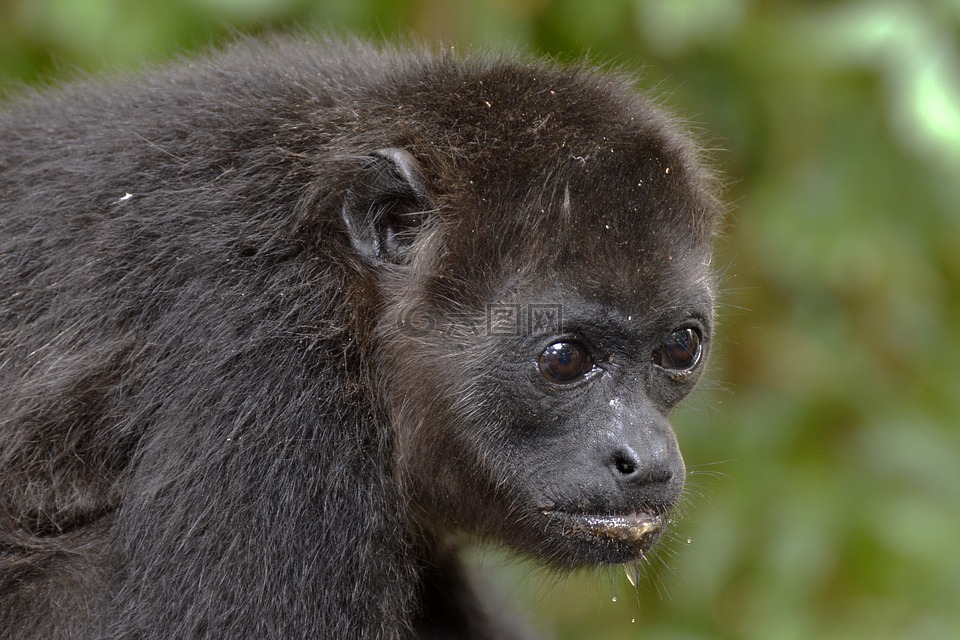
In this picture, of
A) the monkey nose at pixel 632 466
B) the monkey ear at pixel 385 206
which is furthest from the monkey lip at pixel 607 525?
the monkey ear at pixel 385 206

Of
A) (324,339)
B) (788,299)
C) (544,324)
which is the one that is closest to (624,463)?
→ (544,324)

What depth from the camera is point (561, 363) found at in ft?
11.8

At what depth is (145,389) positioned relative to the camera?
3.41m

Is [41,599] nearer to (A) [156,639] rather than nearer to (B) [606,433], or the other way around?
(A) [156,639]

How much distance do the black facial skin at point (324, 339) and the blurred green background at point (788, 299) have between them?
1.21m

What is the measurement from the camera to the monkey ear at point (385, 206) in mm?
3613

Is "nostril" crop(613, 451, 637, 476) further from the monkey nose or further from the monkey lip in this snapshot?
the monkey lip

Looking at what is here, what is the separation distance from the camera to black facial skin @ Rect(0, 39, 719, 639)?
10.9 ft

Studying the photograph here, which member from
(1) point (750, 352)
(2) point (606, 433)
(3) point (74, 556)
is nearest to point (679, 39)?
(1) point (750, 352)

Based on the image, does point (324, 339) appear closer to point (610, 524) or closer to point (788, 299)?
point (610, 524)

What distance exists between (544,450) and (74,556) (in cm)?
141

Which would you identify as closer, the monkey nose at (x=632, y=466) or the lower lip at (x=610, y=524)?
the monkey nose at (x=632, y=466)

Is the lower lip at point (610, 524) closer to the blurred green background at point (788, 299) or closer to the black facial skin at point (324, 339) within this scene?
the black facial skin at point (324, 339)

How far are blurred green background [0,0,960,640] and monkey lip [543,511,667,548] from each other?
127 centimetres
